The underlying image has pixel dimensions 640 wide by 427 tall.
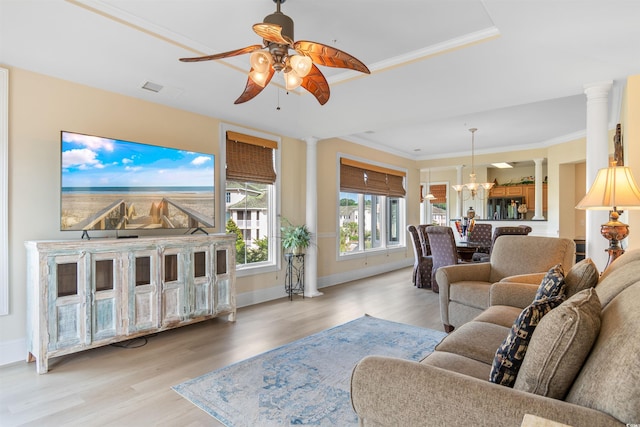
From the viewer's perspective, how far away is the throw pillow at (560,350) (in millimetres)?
1143

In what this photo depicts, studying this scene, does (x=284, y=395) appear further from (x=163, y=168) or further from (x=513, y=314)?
(x=163, y=168)

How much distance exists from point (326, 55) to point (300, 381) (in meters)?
2.31

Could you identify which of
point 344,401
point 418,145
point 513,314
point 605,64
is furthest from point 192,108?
point 418,145

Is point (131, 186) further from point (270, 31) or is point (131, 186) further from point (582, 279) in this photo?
point (582, 279)

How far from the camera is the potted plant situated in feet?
17.2

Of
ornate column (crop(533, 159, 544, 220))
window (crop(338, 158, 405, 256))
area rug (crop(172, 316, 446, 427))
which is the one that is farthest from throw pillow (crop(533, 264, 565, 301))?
ornate column (crop(533, 159, 544, 220))

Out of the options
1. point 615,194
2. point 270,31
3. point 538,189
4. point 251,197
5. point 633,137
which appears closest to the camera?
point 270,31

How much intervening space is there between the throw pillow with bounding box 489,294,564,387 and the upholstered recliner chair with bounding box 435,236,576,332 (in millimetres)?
2127

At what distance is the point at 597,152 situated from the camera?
3.33 m

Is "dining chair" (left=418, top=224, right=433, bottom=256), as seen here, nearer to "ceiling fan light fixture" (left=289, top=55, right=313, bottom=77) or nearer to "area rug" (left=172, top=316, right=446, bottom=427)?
"area rug" (left=172, top=316, right=446, bottom=427)

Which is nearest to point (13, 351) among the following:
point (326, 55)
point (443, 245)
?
point (326, 55)

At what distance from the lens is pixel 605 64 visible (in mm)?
3105

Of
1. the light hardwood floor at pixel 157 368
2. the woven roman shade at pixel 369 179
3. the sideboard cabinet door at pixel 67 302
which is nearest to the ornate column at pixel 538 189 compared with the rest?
the woven roman shade at pixel 369 179

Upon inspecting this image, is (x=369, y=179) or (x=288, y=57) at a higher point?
(x=288, y=57)
